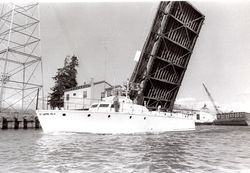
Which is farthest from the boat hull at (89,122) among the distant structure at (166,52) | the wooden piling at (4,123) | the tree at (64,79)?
the tree at (64,79)

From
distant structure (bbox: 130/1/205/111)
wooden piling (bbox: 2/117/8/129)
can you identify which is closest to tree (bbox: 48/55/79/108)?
wooden piling (bbox: 2/117/8/129)

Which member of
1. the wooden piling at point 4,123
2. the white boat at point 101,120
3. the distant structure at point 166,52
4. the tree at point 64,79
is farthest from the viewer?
the tree at point 64,79

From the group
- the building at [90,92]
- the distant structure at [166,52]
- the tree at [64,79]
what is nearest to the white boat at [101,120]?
the distant structure at [166,52]

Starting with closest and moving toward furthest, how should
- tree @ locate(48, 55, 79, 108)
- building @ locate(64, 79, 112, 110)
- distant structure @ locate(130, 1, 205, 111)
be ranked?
distant structure @ locate(130, 1, 205, 111), building @ locate(64, 79, 112, 110), tree @ locate(48, 55, 79, 108)

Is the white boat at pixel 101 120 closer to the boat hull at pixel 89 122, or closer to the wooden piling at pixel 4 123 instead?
the boat hull at pixel 89 122

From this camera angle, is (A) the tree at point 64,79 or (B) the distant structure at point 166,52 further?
(A) the tree at point 64,79

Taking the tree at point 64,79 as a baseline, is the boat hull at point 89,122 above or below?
below

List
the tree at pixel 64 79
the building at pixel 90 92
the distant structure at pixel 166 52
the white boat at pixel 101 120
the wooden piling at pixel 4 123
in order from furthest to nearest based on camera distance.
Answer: the tree at pixel 64 79, the wooden piling at pixel 4 123, the building at pixel 90 92, the distant structure at pixel 166 52, the white boat at pixel 101 120

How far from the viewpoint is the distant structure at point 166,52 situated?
18.6 meters

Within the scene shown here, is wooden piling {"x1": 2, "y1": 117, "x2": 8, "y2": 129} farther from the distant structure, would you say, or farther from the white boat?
the distant structure

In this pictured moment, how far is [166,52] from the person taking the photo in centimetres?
1927

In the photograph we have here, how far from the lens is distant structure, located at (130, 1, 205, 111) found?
18.6 m

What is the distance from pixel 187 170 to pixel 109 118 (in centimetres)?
979

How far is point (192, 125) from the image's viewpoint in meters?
25.0
